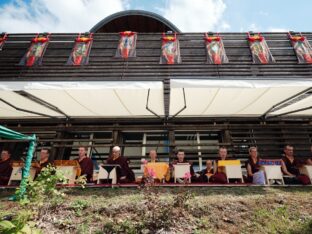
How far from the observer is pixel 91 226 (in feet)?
9.87

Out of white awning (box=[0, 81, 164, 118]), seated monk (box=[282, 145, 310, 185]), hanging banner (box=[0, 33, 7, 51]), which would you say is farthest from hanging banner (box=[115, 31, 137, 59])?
seated monk (box=[282, 145, 310, 185])

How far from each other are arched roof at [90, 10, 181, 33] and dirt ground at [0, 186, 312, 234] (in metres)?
9.10

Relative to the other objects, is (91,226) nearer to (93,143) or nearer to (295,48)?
(93,143)

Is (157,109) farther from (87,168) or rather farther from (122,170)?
(87,168)

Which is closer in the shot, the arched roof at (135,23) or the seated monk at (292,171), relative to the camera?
the seated monk at (292,171)

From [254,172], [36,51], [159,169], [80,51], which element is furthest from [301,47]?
[36,51]

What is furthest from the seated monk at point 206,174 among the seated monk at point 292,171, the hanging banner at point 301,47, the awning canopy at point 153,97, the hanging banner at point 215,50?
the hanging banner at point 301,47

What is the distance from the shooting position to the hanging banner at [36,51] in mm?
8086

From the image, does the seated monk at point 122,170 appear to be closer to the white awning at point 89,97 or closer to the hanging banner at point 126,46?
the white awning at point 89,97

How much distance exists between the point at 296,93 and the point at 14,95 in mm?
7633

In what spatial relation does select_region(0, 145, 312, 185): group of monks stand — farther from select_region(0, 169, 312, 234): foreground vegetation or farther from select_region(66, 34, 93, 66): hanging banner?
select_region(66, 34, 93, 66): hanging banner

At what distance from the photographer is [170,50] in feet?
27.2

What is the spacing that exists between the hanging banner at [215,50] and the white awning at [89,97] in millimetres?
3143

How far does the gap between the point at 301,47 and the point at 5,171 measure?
38.8ft
